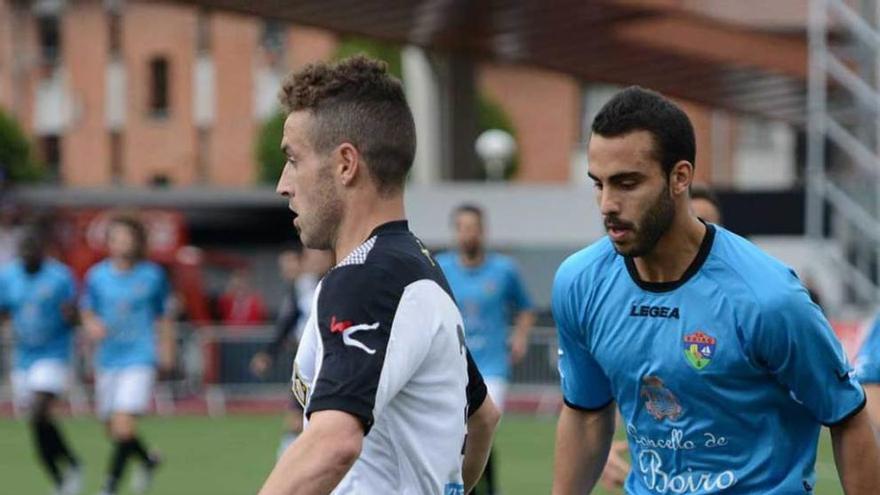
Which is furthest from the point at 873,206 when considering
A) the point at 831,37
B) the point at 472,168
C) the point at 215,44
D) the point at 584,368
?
the point at 215,44

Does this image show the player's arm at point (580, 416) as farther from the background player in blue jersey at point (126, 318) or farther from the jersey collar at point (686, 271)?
the background player in blue jersey at point (126, 318)

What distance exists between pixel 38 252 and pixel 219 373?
921 centimetres

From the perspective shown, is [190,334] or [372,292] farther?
[190,334]

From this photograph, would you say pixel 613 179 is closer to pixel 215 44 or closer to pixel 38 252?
pixel 38 252

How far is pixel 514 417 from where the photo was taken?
81.5ft

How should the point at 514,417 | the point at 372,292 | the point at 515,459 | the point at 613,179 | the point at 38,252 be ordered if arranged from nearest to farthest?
the point at 372,292 → the point at 613,179 → the point at 38,252 → the point at 515,459 → the point at 514,417

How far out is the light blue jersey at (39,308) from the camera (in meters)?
16.6

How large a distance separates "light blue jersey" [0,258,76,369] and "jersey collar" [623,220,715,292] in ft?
39.4

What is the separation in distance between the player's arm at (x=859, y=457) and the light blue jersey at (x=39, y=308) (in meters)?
12.4

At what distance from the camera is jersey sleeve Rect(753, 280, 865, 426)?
494 centimetres

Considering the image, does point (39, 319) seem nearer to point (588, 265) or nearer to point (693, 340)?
point (588, 265)

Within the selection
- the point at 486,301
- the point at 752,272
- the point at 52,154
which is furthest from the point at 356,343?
the point at 52,154

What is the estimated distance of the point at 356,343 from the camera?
412 centimetres

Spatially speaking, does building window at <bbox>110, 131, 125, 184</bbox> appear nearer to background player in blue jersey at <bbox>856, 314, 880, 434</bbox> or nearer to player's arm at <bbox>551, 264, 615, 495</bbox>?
background player in blue jersey at <bbox>856, 314, 880, 434</bbox>
